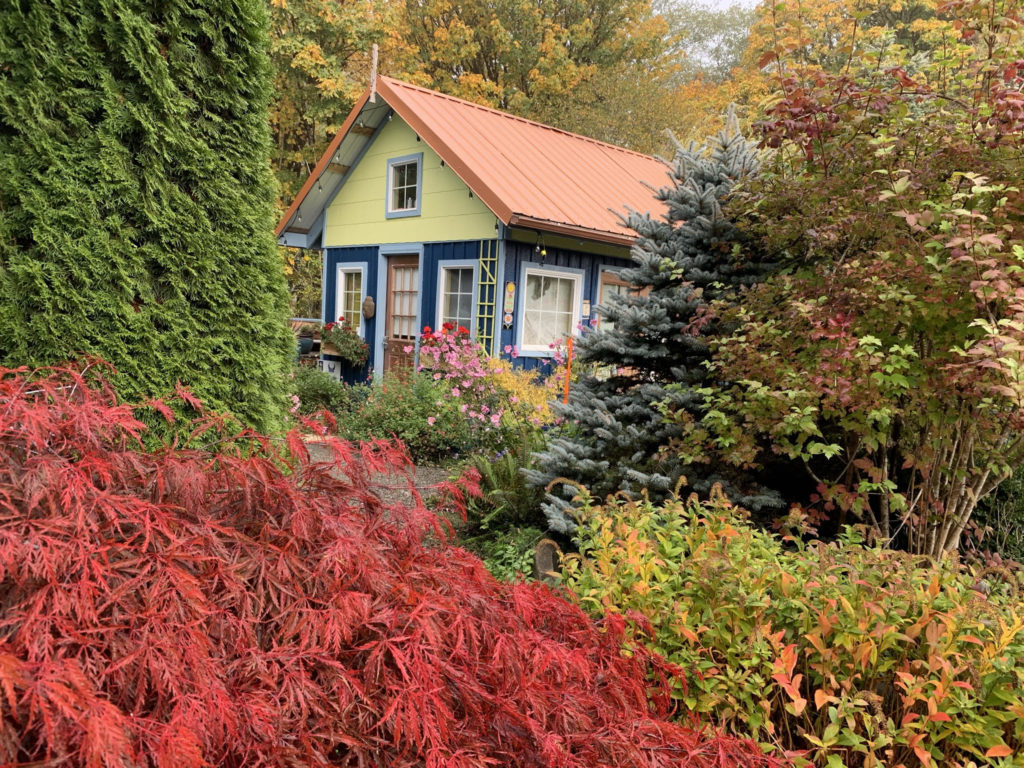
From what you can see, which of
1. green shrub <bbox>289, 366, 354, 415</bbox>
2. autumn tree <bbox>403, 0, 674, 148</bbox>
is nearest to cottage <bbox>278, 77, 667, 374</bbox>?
green shrub <bbox>289, 366, 354, 415</bbox>

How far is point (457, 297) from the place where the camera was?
35.8 feet

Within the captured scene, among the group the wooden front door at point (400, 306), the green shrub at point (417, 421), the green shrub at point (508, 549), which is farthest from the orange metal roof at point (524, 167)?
the green shrub at point (508, 549)

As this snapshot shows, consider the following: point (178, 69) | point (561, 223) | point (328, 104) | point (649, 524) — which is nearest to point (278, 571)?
point (649, 524)

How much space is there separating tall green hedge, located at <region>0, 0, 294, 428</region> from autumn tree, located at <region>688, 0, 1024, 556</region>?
295 centimetres

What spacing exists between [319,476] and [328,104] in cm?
2086

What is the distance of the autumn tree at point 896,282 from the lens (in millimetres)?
3088

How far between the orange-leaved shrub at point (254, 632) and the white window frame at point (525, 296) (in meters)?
8.46

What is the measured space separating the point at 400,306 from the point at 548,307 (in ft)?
9.01

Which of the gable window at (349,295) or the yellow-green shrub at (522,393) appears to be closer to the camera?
the yellow-green shrub at (522,393)

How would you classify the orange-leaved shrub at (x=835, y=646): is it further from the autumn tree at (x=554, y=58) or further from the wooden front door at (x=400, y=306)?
the autumn tree at (x=554, y=58)

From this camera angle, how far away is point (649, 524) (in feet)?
9.42

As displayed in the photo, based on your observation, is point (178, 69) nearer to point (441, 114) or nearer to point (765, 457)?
point (765, 457)

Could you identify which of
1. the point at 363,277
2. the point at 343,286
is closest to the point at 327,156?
the point at 363,277

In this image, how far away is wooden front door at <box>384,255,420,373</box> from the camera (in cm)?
Result: 1165
